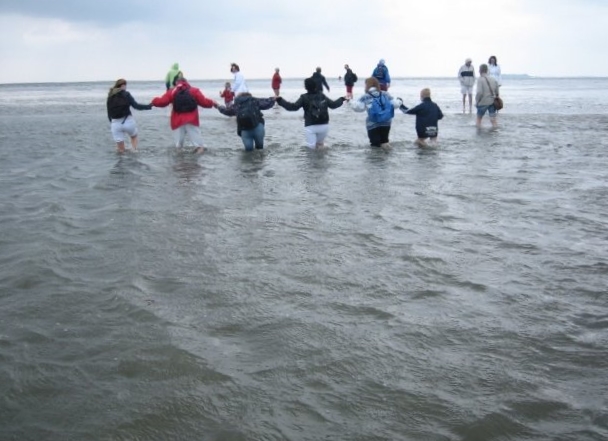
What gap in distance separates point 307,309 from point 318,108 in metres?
9.10

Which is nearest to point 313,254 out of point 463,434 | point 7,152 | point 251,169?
point 463,434

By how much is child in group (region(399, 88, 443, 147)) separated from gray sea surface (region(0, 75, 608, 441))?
4141 millimetres

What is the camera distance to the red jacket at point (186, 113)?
41.5 ft

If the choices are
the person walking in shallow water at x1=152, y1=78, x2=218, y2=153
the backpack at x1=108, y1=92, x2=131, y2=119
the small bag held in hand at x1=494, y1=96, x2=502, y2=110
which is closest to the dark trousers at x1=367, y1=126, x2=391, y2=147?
the person walking in shallow water at x1=152, y1=78, x2=218, y2=153

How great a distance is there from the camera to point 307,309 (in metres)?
4.39

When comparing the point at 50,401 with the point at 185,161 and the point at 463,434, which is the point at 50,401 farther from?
the point at 185,161

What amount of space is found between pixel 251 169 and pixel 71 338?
23.9 ft

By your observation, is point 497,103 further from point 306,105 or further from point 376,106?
point 306,105

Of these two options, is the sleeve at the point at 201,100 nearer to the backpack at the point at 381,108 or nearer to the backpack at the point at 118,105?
the backpack at the point at 118,105

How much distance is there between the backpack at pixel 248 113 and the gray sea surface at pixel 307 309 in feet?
11.9

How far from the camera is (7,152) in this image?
13.8 meters

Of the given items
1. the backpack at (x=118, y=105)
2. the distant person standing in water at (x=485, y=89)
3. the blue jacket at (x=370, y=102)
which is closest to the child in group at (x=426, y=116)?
the blue jacket at (x=370, y=102)

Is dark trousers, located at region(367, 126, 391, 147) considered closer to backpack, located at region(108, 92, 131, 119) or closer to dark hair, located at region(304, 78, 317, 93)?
dark hair, located at region(304, 78, 317, 93)

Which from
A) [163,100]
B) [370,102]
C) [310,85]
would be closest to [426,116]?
[370,102]
